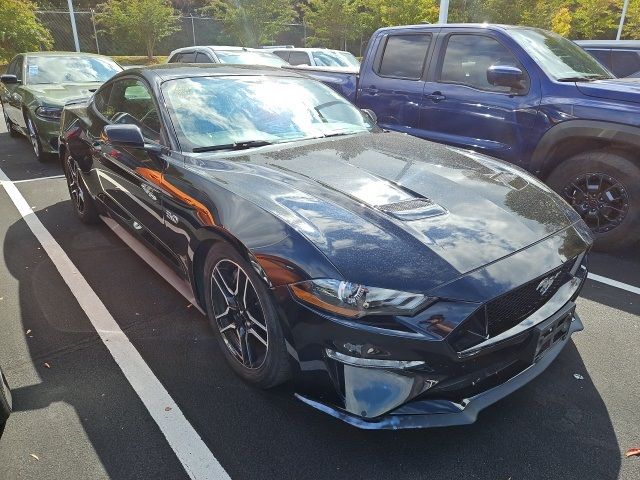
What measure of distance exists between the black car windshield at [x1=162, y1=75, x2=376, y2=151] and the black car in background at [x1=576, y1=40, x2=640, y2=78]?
5431 mm

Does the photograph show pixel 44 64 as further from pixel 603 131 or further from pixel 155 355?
pixel 603 131

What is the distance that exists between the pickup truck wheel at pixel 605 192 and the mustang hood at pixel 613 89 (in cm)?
47

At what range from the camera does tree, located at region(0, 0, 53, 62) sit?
18.7 metres

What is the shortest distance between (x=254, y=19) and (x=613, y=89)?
24674 millimetres

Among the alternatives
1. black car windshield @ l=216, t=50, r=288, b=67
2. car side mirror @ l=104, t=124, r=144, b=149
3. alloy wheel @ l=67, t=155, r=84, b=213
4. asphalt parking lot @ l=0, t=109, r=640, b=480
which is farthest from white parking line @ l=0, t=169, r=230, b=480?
black car windshield @ l=216, t=50, r=288, b=67

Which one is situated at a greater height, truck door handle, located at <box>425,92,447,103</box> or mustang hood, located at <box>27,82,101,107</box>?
truck door handle, located at <box>425,92,447,103</box>

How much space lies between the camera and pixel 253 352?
2508mm

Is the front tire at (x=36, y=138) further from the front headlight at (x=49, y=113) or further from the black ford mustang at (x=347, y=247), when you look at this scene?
the black ford mustang at (x=347, y=247)

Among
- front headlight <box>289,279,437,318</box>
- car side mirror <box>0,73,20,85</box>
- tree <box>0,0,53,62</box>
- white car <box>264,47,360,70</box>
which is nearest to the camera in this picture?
front headlight <box>289,279,437,318</box>

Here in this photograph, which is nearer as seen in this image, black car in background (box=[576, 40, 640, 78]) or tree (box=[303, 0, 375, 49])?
black car in background (box=[576, 40, 640, 78])

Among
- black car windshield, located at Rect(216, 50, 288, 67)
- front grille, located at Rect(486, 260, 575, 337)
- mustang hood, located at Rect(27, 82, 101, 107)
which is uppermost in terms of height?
black car windshield, located at Rect(216, 50, 288, 67)

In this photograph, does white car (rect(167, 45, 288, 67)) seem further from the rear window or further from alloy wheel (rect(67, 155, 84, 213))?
alloy wheel (rect(67, 155, 84, 213))

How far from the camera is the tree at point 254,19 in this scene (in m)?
25.4

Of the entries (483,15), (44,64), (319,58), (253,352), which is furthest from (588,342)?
(483,15)
